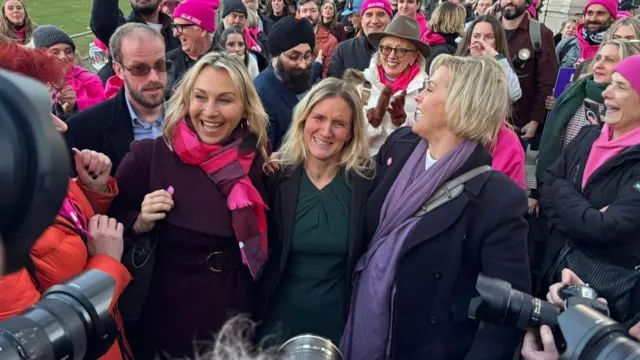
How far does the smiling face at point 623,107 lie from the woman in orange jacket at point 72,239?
2760mm

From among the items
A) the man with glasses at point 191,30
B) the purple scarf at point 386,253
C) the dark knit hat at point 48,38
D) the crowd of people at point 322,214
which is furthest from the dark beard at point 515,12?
the dark knit hat at point 48,38

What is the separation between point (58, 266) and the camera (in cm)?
171

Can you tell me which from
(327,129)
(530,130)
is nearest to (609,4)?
(530,130)

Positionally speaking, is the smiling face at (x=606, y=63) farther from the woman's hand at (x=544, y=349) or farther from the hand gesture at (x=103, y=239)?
the hand gesture at (x=103, y=239)

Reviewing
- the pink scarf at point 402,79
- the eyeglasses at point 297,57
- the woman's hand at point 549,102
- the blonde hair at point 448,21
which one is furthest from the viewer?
the blonde hair at point 448,21

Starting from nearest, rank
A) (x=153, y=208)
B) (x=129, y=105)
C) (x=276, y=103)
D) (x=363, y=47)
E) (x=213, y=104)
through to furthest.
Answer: (x=153, y=208)
(x=213, y=104)
(x=129, y=105)
(x=276, y=103)
(x=363, y=47)

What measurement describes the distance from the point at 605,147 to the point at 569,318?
6.19 feet

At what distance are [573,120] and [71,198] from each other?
3.54 m

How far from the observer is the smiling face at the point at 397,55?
3.76m

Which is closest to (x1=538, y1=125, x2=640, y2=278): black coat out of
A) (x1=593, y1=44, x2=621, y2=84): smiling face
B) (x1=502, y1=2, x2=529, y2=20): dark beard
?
(x1=593, y1=44, x2=621, y2=84): smiling face

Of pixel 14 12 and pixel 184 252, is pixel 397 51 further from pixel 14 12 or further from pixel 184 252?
pixel 14 12

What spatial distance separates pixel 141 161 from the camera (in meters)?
2.30

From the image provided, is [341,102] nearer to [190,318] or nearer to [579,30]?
[190,318]

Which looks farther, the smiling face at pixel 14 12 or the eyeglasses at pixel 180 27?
the smiling face at pixel 14 12
